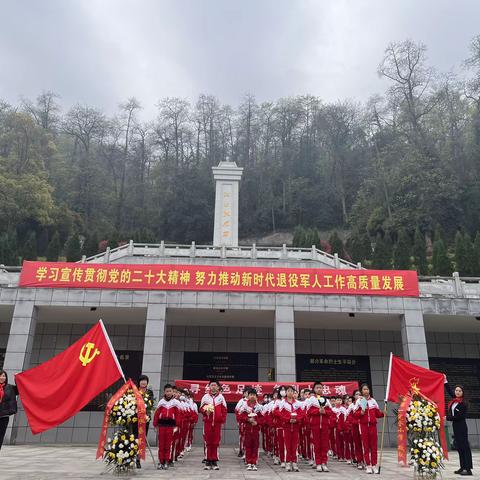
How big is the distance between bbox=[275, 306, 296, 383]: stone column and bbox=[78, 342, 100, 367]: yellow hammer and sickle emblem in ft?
23.2

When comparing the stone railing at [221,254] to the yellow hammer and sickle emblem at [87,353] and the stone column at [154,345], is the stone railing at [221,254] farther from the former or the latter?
the yellow hammer and sickle emblem at [87,353]

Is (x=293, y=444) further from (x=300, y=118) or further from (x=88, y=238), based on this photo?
(x=300, y=118)

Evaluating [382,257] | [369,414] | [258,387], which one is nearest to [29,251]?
[258,387]

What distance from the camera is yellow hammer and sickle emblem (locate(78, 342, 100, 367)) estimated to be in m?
7.13

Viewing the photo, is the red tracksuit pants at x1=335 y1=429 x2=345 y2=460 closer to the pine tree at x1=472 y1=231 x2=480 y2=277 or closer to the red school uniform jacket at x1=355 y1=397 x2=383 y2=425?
the red school uniform jacket at x1=355 y1=397 x2=383 y2=425

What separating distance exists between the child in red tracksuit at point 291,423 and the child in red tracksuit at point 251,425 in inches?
19.6

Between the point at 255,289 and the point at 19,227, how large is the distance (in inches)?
1174

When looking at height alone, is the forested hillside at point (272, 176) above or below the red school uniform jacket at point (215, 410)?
above

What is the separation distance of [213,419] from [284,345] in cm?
592

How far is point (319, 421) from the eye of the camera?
8039mm

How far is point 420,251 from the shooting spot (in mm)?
31719

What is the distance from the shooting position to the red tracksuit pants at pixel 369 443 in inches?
297

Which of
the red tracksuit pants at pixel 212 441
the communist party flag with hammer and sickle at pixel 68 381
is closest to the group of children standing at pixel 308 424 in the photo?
the red tracksuit pants at pixel 212 441

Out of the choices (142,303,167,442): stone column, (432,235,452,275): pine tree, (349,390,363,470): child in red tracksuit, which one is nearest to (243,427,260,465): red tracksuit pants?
(349,390,363,470): child in red tracksuit
